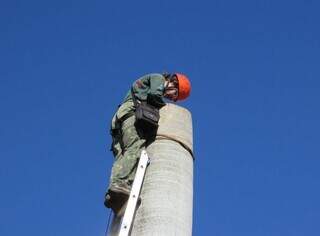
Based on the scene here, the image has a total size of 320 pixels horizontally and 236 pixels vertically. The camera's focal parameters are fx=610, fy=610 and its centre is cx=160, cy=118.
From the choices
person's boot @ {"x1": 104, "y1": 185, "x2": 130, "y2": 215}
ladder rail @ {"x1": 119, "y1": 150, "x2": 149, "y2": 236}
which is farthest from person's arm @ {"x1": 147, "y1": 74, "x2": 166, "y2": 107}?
person's boot @ {"x1": 104, "y1": 185, "x2": 130, "y2": 215}

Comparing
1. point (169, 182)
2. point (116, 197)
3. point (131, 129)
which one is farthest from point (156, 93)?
point (116, 197)

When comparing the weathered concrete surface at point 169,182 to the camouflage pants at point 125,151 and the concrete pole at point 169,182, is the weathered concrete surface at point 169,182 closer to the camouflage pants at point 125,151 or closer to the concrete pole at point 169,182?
the concrete pole at point 169,182

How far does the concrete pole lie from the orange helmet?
2.28 feet

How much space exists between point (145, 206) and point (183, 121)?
149 centimetres

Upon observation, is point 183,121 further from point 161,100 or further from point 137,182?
point 137,182

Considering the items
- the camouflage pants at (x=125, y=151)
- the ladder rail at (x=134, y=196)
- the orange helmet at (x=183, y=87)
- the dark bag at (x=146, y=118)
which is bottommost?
the ladder rail at (x=134, y=196)

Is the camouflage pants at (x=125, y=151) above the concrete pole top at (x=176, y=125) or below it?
below

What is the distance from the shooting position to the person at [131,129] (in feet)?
18.7

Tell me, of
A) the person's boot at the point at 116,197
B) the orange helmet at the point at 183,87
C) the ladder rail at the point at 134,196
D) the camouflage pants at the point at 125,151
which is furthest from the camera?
the orange helmet at the point at 183,87

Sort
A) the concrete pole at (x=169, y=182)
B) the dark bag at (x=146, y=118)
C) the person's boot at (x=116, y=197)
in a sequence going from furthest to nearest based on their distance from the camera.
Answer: the dark bag at (x=146, y=118) < the person's boot at (x=116, y=197) < the concrete pole at (x=169, y=182)

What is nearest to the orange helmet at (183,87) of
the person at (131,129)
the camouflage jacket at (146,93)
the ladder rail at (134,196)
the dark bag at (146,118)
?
the person at (131,129)

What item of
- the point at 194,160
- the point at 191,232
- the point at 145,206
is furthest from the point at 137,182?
the point at 194,160

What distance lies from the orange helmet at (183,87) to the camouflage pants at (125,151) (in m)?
1.08

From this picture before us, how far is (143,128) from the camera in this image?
6.36m
